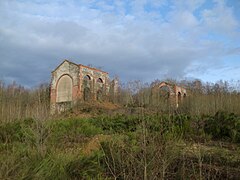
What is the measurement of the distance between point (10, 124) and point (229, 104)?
31.8ft

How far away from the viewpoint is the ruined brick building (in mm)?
23328

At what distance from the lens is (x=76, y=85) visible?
921 inches

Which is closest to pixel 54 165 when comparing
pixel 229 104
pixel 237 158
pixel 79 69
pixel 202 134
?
pixel 237 158

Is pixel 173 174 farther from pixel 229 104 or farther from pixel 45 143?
pixel 229 104

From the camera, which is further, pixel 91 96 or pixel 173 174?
pixel 91 96

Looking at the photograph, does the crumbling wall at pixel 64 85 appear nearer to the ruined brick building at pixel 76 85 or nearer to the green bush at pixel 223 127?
the ruined brick building at pixel 76 85

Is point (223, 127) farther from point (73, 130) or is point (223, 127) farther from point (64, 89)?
point (64, 89)

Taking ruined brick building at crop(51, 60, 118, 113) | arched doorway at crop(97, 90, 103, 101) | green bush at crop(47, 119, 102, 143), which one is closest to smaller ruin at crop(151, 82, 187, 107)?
ruined brick building at crop(51, 60, 118, 113)

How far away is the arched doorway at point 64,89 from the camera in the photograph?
2405 cm

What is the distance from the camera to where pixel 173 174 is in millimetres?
3760

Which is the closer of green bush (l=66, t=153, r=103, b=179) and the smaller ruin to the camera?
green bush (l=66, t=153, r=103, b=179)

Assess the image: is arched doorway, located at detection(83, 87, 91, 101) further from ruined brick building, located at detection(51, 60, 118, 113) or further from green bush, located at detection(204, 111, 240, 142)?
green bush, located at detection(204, 111, 240, 142)

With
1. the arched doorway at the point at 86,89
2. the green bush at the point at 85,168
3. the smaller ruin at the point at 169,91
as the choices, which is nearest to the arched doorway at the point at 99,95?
the arched doorway at the point at 86,89

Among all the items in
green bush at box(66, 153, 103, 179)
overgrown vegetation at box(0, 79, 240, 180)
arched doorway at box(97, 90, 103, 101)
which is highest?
arched doorway at box(97, 90, 103, 101)
